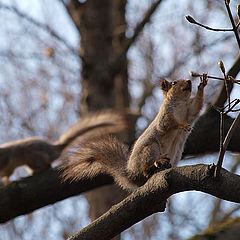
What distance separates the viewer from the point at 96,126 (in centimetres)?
831

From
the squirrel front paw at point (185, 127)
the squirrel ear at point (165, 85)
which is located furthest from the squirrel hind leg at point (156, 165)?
the squirrel ear at point (165, 85)

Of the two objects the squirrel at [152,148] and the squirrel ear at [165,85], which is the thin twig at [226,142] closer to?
the squirrel at [152,148]

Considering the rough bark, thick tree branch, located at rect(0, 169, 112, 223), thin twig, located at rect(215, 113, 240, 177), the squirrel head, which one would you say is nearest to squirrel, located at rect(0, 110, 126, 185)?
thick tree branch, located at rect(0, 169, 112, 223)

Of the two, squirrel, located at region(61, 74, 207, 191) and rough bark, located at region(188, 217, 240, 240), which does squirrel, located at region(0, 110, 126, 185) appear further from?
squirrel, located at region(61, 74, 207, 191)

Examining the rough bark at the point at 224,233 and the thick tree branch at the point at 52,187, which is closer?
the rough bark at the point at 224,233

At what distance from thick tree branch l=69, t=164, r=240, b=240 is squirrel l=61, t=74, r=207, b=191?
39 cm

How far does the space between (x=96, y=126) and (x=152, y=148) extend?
3.89 m

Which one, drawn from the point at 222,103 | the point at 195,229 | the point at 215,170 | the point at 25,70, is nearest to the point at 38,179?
the point at 222,103

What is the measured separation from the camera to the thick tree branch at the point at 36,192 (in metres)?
6.37

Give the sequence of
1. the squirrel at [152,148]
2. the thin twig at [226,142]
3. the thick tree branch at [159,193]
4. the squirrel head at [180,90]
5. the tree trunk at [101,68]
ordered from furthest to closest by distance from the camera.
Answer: the tree trunk at [101,68], the squirrel head at [180,90], the squirrel at [152,148], the thick tree branch at [159,193], the thin twig at [226,142]

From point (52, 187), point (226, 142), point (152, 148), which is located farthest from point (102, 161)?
point (52, 187)

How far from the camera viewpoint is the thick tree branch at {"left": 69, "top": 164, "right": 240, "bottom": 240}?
3623mm

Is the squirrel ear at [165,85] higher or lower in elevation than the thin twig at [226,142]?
lower

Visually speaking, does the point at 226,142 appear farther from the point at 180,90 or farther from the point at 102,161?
the point at 102,161
